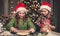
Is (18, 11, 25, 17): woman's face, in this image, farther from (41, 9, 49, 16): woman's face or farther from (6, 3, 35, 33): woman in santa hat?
(41, 9, 49, 16): woman's face

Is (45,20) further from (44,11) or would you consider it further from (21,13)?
(21,13)

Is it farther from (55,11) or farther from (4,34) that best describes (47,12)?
(55,11)

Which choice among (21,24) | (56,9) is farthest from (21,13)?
(56,9)

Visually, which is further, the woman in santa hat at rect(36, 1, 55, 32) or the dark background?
the dark background

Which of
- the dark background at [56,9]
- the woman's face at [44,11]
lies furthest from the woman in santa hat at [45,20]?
the dark background at [56,9]

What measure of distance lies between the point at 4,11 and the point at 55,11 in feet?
2.02

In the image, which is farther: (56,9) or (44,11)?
(56,9)

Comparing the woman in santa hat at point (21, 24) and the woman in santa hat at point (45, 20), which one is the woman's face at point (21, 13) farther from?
the woman in santa hat at point (45, 20)

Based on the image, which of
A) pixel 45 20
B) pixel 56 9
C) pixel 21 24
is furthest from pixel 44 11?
pixel 56 9

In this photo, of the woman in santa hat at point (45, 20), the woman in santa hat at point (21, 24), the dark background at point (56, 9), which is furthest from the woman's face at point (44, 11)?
the dark background at point (56, 9)

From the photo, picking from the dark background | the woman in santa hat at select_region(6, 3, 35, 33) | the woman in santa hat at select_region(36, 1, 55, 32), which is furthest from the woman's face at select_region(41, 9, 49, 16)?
the dark background

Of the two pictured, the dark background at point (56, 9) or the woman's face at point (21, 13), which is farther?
the dark background at point (56, 9)

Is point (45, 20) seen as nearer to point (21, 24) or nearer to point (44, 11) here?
point (44, 11)

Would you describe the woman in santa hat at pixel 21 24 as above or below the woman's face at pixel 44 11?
below
